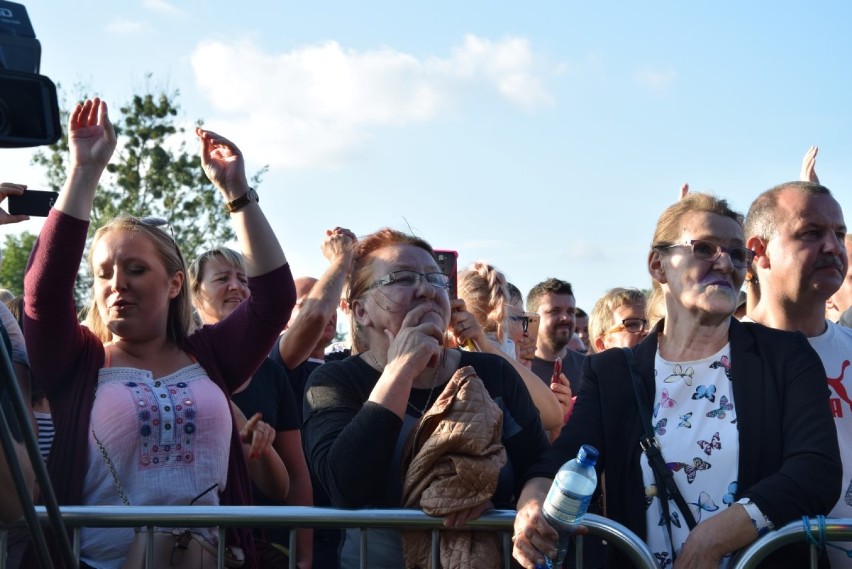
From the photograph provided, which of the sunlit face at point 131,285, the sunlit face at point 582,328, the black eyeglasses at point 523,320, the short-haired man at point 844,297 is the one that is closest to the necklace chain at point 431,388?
the sunlit face at point 131,285

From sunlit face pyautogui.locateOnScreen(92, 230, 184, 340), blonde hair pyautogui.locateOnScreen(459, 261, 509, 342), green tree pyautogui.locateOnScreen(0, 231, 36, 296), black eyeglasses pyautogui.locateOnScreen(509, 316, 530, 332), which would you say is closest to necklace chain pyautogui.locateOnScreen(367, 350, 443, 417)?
sunlit face pyautogui.locateOnScreen(92, 230, 184, 340)

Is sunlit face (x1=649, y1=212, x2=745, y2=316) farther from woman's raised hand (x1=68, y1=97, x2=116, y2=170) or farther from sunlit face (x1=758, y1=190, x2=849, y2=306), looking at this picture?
woman's raised hand (x1=68, y1=97, x2=116, y2=170)

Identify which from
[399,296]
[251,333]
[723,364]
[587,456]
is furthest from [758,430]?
[251,333]

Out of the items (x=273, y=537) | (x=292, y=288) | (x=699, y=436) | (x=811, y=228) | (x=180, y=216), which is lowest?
(x=273, y=537)

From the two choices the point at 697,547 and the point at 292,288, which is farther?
the point at 292,288

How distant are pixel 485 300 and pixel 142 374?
2.27 meters

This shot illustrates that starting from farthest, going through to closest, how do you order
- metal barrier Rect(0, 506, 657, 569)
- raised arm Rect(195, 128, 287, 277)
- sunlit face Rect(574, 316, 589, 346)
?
sunlit face Rect(574, 316, 589, 346) < raised arm Rect(195, 128, 287, 277) < metal barrier Rect(0, 506, 657, 569)

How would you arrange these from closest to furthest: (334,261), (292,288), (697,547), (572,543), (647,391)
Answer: (697,547), (572,543), (647,391), (292,288), (334,261)

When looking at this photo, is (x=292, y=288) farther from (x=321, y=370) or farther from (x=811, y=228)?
(x=811, y=228)

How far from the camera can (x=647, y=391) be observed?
10.8 ft

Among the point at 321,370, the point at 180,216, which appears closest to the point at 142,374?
the point at 321,370

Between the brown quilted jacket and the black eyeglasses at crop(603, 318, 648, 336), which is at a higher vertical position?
the black eyeglasses at crop(603, 318, 648, 336)

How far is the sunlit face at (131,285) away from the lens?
11.4 feet

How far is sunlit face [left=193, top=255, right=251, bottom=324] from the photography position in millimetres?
5188
